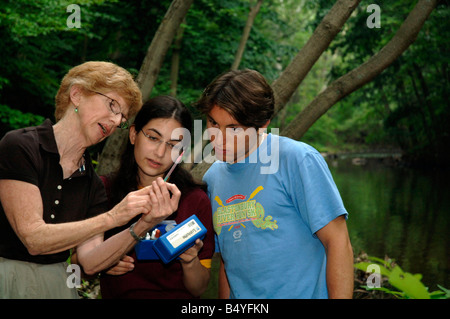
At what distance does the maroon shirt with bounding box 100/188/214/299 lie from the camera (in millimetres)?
2258

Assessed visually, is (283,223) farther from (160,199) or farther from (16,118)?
(16,118)

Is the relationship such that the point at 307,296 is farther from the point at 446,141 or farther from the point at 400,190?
the point at 446,141

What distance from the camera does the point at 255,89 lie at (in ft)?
6.89

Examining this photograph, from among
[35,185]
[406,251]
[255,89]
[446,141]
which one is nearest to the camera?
[35,185]

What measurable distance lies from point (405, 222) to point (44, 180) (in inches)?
465

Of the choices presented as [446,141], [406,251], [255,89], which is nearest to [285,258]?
[255,89]

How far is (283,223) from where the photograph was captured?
199 cm

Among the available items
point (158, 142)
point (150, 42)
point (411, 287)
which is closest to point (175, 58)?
point (150, 42)

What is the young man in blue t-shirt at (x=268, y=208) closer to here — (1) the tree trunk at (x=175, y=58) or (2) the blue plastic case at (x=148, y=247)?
(2) the blue plastic case at (x=148, y=247)

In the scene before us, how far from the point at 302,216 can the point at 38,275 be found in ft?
3.60

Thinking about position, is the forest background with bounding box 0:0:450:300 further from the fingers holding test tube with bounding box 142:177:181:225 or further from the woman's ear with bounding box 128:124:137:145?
the fingers holding test tube with bounding box 142:177:181:225

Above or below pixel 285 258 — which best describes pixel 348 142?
above

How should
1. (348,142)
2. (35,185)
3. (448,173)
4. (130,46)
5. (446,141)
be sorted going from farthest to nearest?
(348,142), (446,141), (448,173), (130,46), (35,185)

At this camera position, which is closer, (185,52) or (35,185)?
(35,185)
